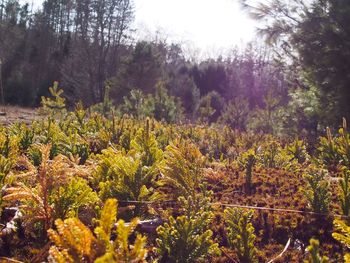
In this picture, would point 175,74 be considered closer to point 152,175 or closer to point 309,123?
point 309,123

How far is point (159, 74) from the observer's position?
25.2 meters

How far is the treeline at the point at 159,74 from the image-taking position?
8758 millimetres

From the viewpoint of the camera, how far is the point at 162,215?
2.05 m

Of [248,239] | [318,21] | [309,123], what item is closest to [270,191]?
[248,239]

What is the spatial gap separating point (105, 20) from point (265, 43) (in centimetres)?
2193

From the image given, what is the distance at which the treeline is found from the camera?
28.7 ft

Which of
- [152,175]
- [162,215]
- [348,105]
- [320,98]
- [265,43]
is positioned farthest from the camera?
[265,43]

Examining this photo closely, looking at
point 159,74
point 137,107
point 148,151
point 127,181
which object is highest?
point 159,74

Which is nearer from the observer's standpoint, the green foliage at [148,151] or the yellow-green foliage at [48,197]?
the yellow-green foliage at [48,197]

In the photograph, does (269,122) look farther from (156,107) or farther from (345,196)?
(345,196)

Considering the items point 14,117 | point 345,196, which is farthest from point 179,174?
point 14,117

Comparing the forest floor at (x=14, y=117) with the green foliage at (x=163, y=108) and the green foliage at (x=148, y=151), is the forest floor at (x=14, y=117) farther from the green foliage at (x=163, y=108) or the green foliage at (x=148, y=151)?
the green foliage at (x=148, y=151)

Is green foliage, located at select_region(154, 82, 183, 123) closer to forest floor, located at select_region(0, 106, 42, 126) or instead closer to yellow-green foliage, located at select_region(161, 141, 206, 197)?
forest floor, located at select_region(0, 106, 42, 126)

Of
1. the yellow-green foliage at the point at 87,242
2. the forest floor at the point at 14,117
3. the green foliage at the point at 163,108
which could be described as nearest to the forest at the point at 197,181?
the yellow-green foliage at the point at 87,242
